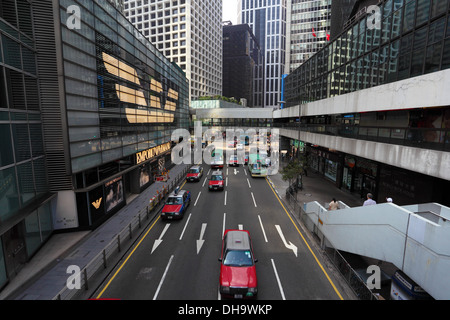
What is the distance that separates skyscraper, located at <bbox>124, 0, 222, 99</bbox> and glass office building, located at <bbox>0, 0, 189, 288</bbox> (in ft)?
206

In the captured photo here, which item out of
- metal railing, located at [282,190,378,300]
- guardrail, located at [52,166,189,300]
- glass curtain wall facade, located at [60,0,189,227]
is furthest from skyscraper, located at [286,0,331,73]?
guardrail, located at [52,166,189,300]

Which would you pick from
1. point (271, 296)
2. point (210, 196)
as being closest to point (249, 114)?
point (210, 196)

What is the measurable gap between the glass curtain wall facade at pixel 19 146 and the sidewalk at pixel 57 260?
474 mm

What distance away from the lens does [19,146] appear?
1109 cm

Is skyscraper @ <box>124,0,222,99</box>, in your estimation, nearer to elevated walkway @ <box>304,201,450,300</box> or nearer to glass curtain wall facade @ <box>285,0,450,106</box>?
glass curtain wall facade @ <box>285,0,450,106</box>

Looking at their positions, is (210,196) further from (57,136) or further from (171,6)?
(171,6)

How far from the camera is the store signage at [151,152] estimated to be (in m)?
23.4

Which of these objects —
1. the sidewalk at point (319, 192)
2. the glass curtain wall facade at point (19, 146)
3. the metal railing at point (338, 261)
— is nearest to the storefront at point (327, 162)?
the sidewalk at point (319, 192)

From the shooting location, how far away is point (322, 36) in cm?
8406

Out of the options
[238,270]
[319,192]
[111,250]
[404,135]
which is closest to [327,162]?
[319,192]

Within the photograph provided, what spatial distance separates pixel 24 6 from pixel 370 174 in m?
26.7

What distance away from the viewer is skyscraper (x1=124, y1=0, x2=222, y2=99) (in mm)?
77062

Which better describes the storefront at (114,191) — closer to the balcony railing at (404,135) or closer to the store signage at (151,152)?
the store signage at (151,152)

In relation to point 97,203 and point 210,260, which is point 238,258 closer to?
point 210,260
